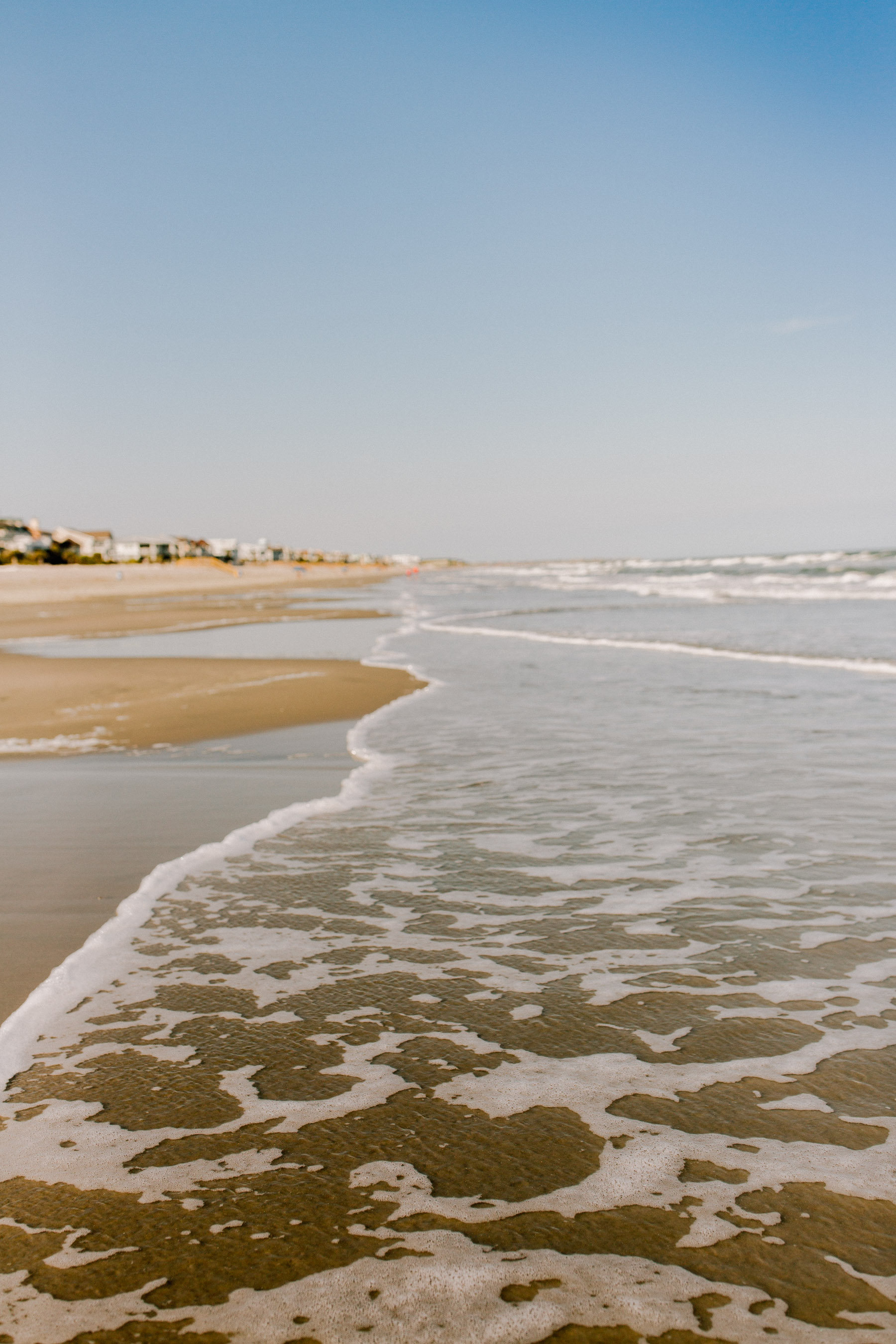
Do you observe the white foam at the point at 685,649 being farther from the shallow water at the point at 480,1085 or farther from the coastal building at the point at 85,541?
the coastal building at the point at 85,541

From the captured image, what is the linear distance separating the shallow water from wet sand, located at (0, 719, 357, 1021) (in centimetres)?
28

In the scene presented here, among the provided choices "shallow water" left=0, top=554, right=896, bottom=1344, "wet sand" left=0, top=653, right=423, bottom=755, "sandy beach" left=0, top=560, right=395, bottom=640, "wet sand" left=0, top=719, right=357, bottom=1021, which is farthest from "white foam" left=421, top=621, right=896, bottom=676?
"wet sand" left=0, top=719, right=357, bottom=1021

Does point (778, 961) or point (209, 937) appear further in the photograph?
point (209, 937)

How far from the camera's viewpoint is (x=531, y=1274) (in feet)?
6.73

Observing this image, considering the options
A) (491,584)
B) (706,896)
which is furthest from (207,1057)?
(491,584)

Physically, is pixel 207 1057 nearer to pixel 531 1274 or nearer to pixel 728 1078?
pixel 531 1274

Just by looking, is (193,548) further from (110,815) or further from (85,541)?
(110,815)

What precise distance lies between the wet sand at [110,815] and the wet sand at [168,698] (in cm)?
86

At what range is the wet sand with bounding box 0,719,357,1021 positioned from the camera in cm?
416

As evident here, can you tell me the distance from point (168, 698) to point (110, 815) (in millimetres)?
6089

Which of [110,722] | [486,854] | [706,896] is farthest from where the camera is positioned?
[110,722]

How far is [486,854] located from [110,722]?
659cm

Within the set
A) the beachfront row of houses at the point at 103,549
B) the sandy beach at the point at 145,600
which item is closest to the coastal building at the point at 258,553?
the beachfront row of houses at the point at 103,549

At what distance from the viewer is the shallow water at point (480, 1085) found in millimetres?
2004
